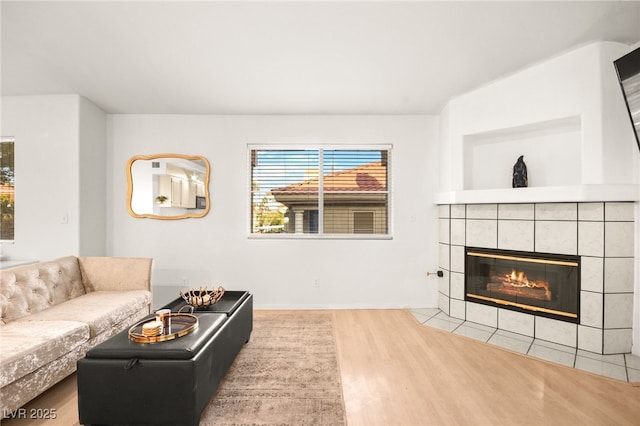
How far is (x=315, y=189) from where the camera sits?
13.6 ft

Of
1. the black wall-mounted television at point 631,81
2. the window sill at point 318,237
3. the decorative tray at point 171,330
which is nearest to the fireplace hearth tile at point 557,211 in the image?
the black wall-mounted television at point 631,81

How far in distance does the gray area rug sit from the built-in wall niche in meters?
2.51

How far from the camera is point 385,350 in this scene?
9.22ft

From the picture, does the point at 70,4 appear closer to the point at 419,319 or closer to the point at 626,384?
the point at 419,319

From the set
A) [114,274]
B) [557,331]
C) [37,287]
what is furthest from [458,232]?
[37,287]

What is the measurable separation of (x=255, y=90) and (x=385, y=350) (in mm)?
2935

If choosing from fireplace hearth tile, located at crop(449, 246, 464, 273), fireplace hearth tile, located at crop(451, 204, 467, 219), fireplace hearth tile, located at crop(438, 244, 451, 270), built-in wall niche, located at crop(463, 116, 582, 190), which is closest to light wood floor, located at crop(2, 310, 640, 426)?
fireplace hearth tile, located at crop(449, 246, 464, 273)

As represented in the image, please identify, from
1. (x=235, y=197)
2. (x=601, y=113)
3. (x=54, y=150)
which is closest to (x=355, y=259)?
(x=235, y=197)

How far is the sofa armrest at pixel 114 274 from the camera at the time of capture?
3.16 m

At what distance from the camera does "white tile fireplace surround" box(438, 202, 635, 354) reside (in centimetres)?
268

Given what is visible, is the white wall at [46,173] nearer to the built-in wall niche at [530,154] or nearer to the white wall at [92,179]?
the white wall at [92,179]

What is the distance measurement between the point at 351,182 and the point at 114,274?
2941 mm

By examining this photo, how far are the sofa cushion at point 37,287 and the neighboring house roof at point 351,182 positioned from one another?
231 cm

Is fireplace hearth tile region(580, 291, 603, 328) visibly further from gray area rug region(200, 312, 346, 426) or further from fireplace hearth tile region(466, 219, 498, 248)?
gray area rug region(200, 312, 346, 426)
